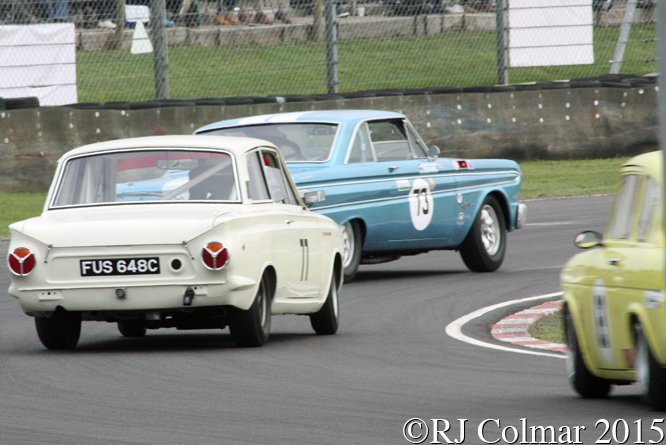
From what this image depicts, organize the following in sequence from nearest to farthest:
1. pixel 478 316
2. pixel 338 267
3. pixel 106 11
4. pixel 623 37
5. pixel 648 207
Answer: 1. pixel 648 207
2. pixel 338 267
3. pixel 478 316
4. pixel 106 11
5. pixel 623 37

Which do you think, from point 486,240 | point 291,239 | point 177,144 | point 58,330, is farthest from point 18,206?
point 58,330

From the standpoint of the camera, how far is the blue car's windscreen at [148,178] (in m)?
9.04

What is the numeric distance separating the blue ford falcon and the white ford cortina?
2756 mm

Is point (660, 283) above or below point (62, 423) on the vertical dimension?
above

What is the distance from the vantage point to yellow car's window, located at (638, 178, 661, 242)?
19.9ft

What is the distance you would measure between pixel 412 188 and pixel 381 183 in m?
0.39

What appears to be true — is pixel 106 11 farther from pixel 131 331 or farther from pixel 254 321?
pixel 254 321

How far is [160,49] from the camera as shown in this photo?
2158 centimetres

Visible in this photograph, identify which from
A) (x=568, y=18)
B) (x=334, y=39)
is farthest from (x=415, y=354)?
(x=568, y=18)

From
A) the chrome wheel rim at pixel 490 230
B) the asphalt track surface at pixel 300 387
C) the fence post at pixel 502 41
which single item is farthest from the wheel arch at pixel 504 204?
the fence post at pixel 502 41

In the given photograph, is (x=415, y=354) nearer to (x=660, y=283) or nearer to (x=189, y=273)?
(x=189, y=273)

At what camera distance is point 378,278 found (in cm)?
1373

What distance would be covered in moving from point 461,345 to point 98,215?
102 inches

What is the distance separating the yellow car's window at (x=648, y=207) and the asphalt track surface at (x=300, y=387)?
79cm
